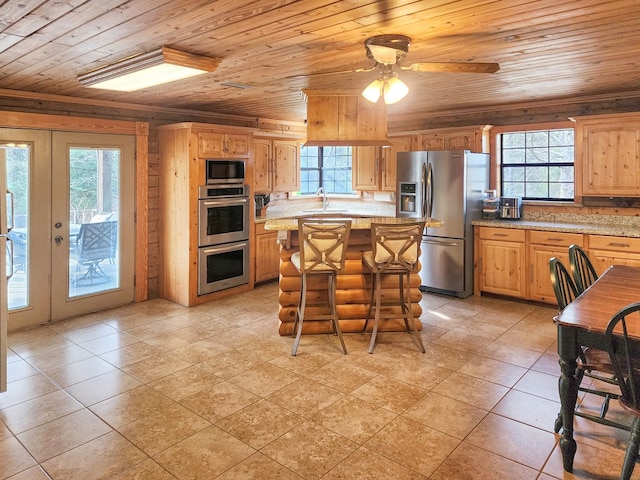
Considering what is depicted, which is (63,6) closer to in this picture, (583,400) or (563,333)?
Answer: (563,333)

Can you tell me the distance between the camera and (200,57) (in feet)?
10.6

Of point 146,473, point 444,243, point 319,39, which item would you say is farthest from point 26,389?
point 444,243

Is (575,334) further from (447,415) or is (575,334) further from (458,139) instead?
(458,139)

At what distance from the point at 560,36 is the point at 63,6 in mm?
2790

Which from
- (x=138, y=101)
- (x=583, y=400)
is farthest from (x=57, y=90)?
(x=583, y=400)

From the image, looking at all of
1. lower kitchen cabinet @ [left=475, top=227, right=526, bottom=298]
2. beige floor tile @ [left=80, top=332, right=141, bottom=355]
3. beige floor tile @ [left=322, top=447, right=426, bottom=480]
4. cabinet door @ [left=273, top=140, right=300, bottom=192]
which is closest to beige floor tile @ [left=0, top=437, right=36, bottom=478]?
beige floor tile @ [left=80, top=332, right=141, bottom=355]

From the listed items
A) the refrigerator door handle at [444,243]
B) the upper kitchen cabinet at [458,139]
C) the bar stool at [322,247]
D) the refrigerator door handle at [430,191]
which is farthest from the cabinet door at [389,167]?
the bar stool at [322,247]

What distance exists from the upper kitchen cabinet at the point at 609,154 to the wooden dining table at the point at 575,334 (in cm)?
274

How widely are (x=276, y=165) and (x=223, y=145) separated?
53.4 inches

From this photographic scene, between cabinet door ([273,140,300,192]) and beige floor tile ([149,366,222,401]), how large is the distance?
12.4 ft

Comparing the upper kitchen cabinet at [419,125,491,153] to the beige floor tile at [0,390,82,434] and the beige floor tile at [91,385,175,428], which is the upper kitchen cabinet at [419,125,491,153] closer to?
the beige floor tile at [91,385,175,428]

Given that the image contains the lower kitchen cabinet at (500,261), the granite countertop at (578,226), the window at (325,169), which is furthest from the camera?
the window at (325,169)

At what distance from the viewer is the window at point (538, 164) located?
5.66m

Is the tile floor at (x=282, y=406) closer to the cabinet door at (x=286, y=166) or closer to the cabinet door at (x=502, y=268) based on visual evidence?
the cabinet door at (x=502, y=268)
